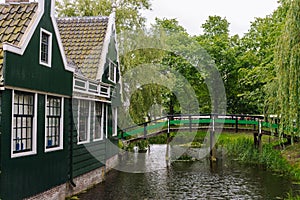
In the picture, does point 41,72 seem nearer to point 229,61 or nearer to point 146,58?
point 146,58

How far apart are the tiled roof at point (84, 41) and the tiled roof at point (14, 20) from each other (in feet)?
16.7

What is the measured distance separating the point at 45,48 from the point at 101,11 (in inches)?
591

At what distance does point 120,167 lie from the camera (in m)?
20.1

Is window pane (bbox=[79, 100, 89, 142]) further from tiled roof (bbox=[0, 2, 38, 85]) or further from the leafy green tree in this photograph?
the leafy green tree

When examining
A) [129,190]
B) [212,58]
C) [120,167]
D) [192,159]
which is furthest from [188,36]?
[129,190]

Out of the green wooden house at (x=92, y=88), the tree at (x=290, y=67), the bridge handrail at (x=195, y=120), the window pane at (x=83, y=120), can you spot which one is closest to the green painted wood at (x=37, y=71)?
the green wooden house at (x=92, y=88)

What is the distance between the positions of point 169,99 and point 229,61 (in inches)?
269

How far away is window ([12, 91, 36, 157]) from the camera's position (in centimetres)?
908

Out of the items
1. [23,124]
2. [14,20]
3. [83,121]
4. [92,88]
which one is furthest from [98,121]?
[14,20]

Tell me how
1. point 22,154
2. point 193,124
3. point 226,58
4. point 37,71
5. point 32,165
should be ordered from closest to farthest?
point 22,154, point 32,165, point 37,71, point 193,124, point 226,58

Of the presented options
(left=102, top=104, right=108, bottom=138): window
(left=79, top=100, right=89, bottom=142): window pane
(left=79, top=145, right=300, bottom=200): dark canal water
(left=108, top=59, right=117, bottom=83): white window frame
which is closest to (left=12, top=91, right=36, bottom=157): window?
(left=79, top=145, right=300, bottom=200): dark canal water

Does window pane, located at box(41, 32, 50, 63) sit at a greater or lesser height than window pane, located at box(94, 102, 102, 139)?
greater

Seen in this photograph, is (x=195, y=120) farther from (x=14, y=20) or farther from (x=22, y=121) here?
(x=14, y=20)

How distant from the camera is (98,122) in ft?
52.5
